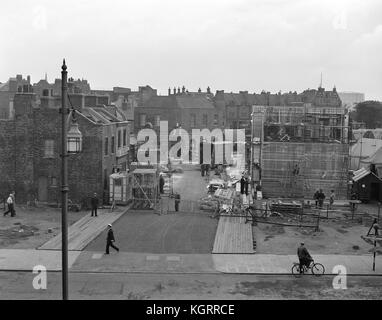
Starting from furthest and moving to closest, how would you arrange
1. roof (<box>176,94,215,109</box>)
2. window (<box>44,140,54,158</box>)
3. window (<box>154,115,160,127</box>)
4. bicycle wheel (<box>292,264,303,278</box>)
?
roof (<box>176,94,215,109</box>), window (<box>154,115,160,127</box>), window (<box>44,140,54,158</box>), bicycle wheel (<box>292,264,303,278</box>)

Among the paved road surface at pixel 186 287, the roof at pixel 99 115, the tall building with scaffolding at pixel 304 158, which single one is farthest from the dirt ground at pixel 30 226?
the tall building with scaffolding at pixel 304 158

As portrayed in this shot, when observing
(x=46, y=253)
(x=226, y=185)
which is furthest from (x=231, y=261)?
(x=226, y=185)

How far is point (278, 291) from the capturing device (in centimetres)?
1805

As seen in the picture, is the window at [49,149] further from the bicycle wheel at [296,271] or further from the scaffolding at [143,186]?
the bicycle wheel at [296,271]

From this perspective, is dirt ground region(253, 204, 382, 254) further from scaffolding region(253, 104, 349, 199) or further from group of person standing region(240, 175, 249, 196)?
scaffolding region(253, 104, 349, 199)

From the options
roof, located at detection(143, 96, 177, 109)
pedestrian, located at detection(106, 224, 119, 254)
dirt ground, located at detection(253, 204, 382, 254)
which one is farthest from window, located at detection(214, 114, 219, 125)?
pedestrian, located at detection(106, 224, 119, 254)

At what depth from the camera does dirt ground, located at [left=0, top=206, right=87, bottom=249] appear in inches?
953

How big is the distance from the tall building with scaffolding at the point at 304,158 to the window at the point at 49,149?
1592 centimetres

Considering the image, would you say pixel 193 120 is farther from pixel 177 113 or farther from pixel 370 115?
pixel 370 115

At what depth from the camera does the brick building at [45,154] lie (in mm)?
33219

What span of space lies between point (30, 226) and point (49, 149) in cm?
750

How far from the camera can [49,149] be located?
33.8 m

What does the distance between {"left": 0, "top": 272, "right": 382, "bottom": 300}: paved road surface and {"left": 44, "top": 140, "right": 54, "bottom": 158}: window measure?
14929 mm
